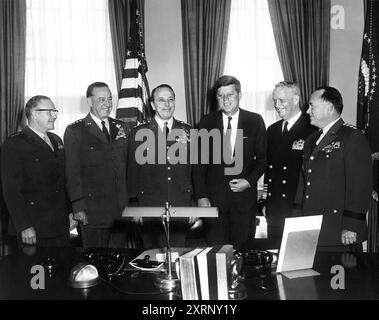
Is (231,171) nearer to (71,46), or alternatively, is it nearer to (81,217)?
(81,217)

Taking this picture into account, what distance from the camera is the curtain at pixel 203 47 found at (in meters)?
4.98

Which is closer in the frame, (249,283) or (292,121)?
(249,283)

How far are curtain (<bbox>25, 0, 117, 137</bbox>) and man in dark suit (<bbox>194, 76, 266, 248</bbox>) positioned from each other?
2.25 metres

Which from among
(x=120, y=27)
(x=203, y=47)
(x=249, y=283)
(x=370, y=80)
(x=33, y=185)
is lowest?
(x=249, y=283)

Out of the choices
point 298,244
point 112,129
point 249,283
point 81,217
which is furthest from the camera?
point 112,129

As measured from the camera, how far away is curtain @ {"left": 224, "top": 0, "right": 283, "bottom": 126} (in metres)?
5.11

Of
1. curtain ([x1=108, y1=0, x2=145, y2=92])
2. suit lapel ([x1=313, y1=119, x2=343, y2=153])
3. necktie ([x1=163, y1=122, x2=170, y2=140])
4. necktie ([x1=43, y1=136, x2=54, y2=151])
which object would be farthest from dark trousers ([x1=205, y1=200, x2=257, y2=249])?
curtain ([x1=108, y1=0, x2=145, y2=92])

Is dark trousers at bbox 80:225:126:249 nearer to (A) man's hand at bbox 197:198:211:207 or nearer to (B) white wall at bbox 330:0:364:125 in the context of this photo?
(A) man's hand at bbox 197:198:211:207

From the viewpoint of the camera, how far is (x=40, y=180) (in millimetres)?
3143

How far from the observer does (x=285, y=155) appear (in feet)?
A: 10.9

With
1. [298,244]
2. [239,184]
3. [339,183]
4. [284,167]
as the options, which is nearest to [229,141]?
[239,184]

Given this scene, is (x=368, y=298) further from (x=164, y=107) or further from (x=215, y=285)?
(x=164, y=107)

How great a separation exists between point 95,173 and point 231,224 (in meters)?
1.22

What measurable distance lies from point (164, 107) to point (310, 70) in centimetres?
244
